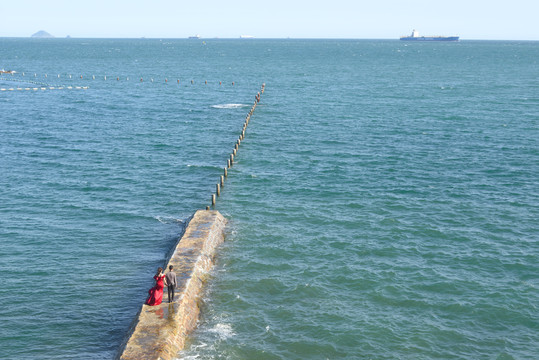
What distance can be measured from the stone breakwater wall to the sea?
923 millimetres

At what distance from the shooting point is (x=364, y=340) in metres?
30.2

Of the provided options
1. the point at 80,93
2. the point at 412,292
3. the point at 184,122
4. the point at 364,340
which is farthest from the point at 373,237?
the point at 80,93

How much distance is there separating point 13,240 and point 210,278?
55.4ft

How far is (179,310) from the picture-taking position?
30.1 meters

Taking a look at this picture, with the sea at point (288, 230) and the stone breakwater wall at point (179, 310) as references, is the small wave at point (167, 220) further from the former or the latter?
the stone breakwater wall at point (179, 310)

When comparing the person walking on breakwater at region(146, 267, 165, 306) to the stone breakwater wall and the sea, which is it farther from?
the sea

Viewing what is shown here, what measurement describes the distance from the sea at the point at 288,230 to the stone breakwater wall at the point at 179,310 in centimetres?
92

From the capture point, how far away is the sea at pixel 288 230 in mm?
30734

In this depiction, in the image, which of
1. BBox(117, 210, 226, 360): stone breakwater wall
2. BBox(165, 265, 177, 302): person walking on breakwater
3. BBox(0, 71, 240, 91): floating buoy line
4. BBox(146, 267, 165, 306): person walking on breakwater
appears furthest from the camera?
BBox(0, 71, 240, 91): floating buoy line

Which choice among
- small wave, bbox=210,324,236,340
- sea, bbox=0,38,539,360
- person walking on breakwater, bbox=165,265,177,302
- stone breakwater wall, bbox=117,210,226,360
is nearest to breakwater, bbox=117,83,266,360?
stone breakwater wall, bbox=117,210,226,360

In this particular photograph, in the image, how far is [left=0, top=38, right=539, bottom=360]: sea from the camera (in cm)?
3073

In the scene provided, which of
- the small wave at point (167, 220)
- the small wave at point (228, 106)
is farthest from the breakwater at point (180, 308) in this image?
the small wave at point (228, 106)

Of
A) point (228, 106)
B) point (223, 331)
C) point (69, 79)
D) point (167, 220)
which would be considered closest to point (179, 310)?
A: point (223, 331)

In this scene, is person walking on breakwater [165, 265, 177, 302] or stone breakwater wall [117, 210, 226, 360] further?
person walking on breakwater [165, 265, 177, 302]
